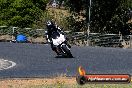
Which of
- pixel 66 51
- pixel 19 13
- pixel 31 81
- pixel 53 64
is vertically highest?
pixel 31 81

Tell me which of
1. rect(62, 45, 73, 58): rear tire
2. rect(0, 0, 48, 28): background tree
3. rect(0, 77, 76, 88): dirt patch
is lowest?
rect(0, 0, 48, 28): background tree

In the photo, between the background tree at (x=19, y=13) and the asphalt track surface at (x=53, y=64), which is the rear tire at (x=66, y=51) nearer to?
the asphalt track surface at (x=53, y=64)

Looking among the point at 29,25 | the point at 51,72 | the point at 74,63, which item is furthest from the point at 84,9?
the point at 51,72

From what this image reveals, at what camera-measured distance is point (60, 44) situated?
990 inches

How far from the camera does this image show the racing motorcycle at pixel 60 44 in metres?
24.9

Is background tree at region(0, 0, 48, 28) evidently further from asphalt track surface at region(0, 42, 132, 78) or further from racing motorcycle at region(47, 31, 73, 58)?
racing motorcycle at region(47, 31, 73, 58)

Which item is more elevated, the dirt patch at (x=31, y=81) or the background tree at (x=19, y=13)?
the dirt patch at (x=31, y=81)

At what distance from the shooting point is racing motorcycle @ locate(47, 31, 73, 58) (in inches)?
980

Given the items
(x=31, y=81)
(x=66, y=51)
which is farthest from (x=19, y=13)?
(x=31, y=81)

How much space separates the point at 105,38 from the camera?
37.5 m

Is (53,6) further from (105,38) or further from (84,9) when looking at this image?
(105,38)

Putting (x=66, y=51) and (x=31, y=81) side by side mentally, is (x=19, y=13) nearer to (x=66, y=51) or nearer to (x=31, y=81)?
(x=66, y=51)

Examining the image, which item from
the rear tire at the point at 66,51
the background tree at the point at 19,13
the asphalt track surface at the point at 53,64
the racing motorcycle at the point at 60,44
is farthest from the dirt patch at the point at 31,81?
the background tree at the point at 19,13

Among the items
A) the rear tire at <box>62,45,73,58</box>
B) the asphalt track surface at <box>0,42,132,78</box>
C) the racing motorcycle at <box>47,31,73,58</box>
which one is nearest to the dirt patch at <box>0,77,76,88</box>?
the asphalt track surface at <box>0,42,132,78</box>
